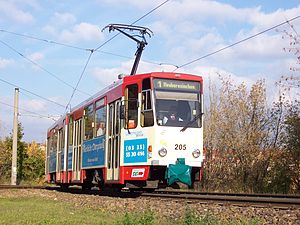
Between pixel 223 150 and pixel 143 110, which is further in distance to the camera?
pixel 223 150

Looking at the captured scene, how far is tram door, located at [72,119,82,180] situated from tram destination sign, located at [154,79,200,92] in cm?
700

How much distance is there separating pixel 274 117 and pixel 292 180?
396 centimetres

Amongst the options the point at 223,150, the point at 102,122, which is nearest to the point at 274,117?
the point at 223,150

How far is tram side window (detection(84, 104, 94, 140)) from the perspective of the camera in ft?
71.8

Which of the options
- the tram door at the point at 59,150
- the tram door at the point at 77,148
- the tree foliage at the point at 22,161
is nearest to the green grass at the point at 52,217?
the tram door at the point at 77,148

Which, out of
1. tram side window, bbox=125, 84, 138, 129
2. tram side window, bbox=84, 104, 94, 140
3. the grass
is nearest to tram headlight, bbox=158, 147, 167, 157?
tram side window, bbox=125, 84, 138, 129

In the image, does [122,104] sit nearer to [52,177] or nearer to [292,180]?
[292,180]

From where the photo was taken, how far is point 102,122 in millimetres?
20359

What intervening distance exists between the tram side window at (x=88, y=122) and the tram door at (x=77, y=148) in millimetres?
923

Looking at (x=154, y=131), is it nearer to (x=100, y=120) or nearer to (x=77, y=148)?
(x=100, y=120)

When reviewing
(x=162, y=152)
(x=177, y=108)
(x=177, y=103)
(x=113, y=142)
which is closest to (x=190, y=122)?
(x=177, y=108)

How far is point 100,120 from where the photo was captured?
2064 cm

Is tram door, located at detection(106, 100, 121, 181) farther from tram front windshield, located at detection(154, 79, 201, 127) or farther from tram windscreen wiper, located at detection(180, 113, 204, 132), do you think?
tram windscreen wiper, located at detection(180, 113, 204, 132)

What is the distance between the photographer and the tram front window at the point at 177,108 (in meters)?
17.5
